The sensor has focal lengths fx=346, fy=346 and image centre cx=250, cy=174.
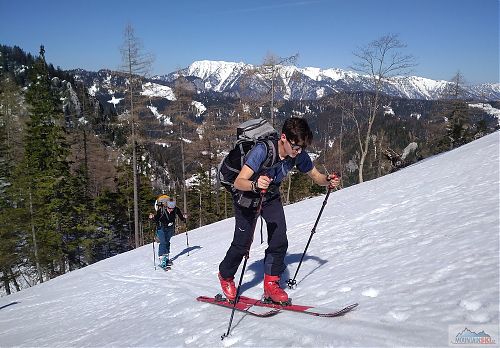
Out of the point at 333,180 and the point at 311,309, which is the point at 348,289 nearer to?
the point at 311,309

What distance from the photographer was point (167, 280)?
878 cm

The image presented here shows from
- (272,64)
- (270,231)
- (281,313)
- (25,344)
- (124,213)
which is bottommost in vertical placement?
(124,213)

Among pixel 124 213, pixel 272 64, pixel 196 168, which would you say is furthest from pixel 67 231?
pixel 272 64

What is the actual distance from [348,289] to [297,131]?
2251mm

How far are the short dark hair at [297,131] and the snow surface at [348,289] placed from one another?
6.78 ft

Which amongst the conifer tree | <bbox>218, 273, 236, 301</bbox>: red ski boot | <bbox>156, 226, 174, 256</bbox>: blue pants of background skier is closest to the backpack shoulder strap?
<bbox>218, 273, 236, 301</bbox>: red ski boot

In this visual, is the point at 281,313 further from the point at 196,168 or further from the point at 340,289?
the point at 196,168

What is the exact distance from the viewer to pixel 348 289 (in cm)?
465

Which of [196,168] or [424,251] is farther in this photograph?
[196,168]

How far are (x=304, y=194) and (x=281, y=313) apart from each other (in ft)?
161

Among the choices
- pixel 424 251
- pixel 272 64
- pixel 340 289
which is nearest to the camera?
pixel 340 289

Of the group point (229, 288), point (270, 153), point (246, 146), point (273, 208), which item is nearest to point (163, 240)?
point (229, 288)

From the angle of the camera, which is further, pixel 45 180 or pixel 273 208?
pixel 45 180

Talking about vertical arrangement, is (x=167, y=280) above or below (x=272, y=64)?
below
